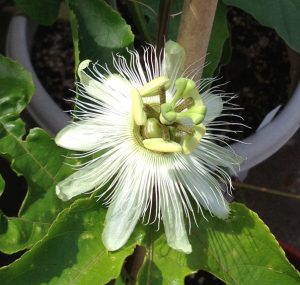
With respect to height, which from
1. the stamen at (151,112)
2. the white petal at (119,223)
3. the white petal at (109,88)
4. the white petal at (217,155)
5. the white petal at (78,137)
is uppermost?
the stamen at (151,112)

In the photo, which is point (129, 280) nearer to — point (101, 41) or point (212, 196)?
point (212, 196)

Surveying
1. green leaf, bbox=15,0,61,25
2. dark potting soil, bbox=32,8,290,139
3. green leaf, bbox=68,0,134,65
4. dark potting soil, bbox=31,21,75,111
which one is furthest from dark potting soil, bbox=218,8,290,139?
green leaf, bbox=68,0,134,65

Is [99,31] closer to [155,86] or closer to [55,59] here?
[155,86]

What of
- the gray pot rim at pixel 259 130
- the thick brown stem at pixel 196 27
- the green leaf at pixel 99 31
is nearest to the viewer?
the thick brown stem at pixel 196 27

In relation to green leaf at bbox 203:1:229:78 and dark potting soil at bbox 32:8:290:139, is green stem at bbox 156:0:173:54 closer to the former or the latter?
green leaf at bbox 203:1:229:78

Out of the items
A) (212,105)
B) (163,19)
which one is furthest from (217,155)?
(163,19)

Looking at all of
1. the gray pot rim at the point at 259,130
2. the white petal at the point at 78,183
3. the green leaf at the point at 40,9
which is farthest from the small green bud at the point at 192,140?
the gray pot rim at the point at 259,130

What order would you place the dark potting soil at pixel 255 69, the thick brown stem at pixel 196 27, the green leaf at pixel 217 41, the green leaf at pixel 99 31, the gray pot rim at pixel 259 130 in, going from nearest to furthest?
the thick brown stem at pixel 196 27 < the green leaf at pixel 99 31 < the green leaf at pixel 217 41 < the gray pot rim at pixel 259 130 < the dark potting soil at pixel 255 69

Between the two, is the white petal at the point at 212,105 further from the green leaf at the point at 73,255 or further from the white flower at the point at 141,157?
the green leaf at the point at 73,255
